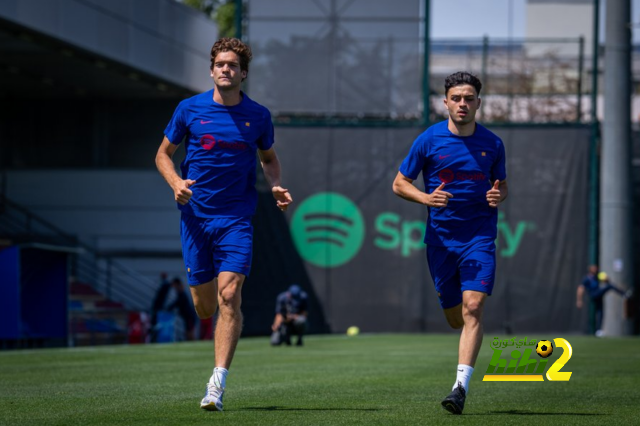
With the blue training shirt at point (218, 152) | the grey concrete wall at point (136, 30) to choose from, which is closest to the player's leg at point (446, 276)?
the blue training shirt at point (218, 152)

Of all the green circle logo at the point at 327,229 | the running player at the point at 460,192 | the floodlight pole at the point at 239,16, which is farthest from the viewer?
the floodlight pole at the point at 239,16

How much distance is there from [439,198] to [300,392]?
2.32 m

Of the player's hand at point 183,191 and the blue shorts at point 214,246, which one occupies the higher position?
the player's hand at point 183,191

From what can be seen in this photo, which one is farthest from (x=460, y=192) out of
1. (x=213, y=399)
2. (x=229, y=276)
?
(x=213, y=399)

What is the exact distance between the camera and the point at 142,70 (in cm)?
3106

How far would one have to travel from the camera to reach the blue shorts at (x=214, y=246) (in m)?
8.00

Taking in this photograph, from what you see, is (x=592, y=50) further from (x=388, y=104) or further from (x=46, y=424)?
(x=46, y=424)

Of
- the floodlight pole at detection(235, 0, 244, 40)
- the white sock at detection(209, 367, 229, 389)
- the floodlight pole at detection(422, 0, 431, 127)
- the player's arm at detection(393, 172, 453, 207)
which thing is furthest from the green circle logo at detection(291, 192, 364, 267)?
the white sock at detection(209, 367, 229, 389)

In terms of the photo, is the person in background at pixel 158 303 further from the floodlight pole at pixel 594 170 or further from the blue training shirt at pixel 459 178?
the blue training shirt at pixel 459 178

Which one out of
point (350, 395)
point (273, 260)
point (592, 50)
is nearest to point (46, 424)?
point (350, 395)

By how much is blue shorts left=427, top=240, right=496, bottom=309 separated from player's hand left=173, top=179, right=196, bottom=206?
1717 millimetres

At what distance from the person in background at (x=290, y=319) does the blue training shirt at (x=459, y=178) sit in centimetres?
1426

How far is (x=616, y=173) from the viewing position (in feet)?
97.3

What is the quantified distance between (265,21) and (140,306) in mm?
8616
